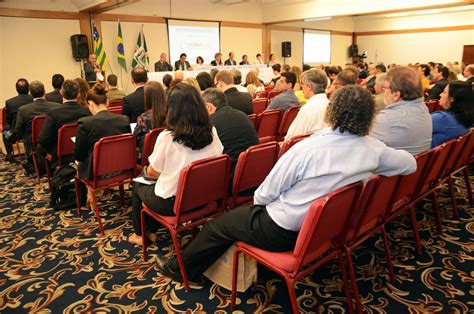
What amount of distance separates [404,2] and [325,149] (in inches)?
464

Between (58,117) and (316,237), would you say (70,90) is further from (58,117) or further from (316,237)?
(316,237)

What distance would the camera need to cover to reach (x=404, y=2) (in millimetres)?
11266

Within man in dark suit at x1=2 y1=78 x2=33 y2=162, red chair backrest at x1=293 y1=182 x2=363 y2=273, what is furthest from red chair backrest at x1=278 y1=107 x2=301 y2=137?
man in dark suit at x1=2 y1=78 x2=33 y2=162

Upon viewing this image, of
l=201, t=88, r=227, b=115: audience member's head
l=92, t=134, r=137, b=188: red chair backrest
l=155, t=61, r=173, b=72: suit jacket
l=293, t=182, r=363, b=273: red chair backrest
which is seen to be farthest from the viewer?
l=155, t=61, r=173, b=72: suit jacket

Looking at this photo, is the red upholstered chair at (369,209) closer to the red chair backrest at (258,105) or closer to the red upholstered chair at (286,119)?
the red upholstered chair at (286,119)

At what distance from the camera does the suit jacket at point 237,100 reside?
431cm

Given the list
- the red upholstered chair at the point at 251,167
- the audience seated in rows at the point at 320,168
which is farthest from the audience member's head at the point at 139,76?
the audience seated in rows at the point at 320,168

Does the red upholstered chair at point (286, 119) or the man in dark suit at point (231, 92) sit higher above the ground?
the man in dark suit at point (231, 92)

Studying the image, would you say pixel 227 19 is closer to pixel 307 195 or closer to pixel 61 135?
pixel 61 135

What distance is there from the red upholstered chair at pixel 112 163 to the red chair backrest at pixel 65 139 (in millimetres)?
552

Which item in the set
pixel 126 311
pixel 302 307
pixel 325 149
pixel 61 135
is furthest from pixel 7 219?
pixel 325 149

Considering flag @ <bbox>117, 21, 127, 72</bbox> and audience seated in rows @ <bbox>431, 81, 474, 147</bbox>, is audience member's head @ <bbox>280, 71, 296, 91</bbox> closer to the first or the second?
audience seated in rows @ <bbox>431, 81, 474, 147</bbox>

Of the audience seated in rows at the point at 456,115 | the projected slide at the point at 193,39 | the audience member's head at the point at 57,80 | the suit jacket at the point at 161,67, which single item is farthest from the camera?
the projected slide at the point at 193,39

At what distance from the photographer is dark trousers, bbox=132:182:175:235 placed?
2.38m
